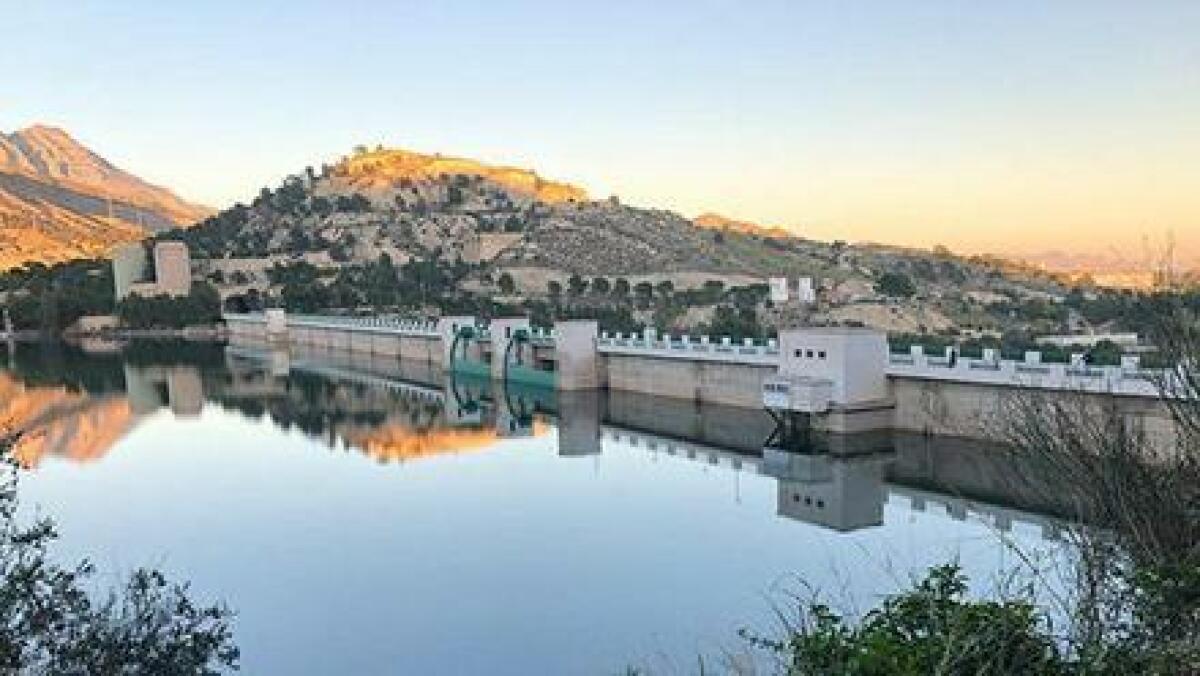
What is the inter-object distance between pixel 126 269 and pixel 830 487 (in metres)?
99.4

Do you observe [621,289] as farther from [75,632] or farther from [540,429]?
[75,632]

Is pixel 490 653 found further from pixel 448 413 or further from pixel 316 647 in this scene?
pixel 448 413

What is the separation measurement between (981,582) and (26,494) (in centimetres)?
2536

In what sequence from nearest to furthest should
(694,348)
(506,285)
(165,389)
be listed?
(694,348) → (165,389) → (506,285)

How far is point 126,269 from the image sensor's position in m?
108

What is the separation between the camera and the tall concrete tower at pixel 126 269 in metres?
107

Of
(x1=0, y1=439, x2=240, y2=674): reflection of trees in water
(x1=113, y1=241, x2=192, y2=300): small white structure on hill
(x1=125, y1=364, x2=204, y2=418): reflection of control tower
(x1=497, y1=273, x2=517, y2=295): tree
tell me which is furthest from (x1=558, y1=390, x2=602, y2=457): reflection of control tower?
(x1=113, y1=241, x2=192, y2=300): small white structure on hill

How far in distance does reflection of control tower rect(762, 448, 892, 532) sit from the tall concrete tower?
93640 millimetres

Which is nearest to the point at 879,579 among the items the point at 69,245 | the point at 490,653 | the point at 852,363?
the point at 490,653

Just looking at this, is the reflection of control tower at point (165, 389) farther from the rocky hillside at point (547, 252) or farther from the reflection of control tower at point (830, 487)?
the rocky hillside at point (547, 252)

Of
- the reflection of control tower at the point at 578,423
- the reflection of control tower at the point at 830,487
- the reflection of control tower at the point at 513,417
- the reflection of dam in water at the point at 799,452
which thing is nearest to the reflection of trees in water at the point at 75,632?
the reflection of dam in water at the point at 799,452

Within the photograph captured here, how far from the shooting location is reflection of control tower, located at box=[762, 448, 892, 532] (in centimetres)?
2317

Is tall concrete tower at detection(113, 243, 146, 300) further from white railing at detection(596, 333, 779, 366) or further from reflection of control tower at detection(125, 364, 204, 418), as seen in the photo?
white railing at detection(596, 333, 779, 366)

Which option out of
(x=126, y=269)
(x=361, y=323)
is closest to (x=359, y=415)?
(x=361, y=323)
